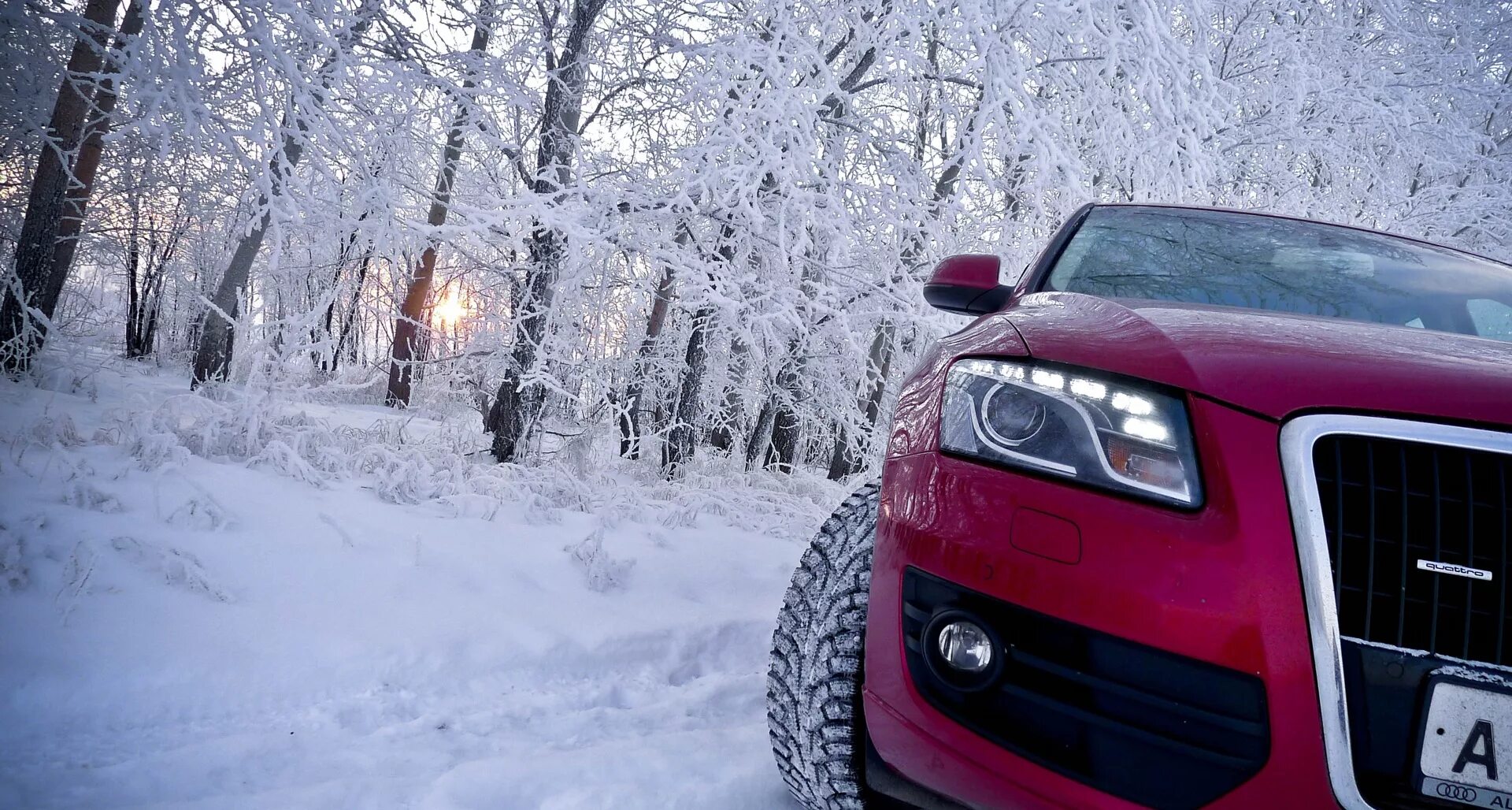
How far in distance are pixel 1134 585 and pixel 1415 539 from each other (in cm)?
40

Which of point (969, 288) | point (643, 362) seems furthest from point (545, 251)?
point (969, 288)

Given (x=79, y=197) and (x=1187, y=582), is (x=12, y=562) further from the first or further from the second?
(x=79, y=197)

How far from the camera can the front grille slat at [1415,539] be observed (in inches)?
41.3

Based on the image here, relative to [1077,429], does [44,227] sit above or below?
above

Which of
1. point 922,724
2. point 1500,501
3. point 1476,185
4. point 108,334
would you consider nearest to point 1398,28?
point 1476,185

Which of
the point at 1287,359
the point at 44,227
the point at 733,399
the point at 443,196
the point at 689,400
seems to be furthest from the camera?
the point at 733,399

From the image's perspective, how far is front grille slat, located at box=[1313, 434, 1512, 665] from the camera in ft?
3.44

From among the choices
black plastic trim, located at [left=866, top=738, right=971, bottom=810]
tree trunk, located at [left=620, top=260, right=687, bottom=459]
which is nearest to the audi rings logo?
black plastic trim, located at [left=866, top=738, right=971, bottom=810]

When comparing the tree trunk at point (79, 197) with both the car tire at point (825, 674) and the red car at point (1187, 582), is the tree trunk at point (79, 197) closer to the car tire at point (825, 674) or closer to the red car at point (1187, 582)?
the car tire at point (825, 674)

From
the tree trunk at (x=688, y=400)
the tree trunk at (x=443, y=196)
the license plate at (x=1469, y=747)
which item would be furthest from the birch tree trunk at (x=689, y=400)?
the license plate at (x=1469, y=747)

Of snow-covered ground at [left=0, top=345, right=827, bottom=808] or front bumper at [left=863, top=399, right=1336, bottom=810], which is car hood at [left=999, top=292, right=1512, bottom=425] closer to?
front bumper at [left=863, top=399, right=1336, bottom=810]

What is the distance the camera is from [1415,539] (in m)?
1.08

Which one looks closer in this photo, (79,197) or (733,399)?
(79,197)

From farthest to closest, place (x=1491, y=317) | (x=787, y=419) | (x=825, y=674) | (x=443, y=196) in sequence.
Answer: (x=787, y=419) < (x=443, y=196) < (x=1491, y=317) < (x=825, y=674)
